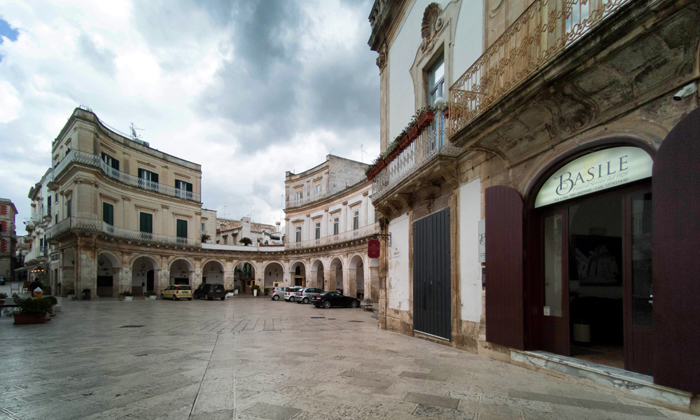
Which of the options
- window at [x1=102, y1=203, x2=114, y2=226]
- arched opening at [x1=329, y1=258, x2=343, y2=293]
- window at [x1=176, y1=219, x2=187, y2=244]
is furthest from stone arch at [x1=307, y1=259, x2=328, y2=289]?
window at [x1=102, y1=203, x2=114, y2=226]

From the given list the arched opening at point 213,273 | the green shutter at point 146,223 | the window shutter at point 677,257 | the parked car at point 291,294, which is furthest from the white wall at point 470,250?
the arched opening at point 213,273

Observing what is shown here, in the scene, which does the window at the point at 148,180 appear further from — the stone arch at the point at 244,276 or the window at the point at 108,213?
the stone arch at the point at 244,276

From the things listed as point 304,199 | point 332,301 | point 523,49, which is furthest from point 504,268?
point 304,199

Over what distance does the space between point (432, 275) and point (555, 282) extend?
3.43m

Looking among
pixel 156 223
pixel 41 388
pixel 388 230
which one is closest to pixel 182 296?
pixel 156 223

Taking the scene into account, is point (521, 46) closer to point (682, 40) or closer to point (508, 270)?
point (682, 40)

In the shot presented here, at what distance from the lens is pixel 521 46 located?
5.41 meters

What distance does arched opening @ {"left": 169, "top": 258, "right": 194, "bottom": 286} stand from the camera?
34875mm

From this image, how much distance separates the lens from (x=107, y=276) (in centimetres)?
2908

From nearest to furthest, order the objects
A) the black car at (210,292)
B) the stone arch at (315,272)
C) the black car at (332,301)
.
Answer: the black car at (332,301) → the black car at (210,292) → the stone arch at (315,272)

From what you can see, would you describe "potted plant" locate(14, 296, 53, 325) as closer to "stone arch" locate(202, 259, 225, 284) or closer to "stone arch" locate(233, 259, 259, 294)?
"stone arch" locate(202, 259, 225, 284)

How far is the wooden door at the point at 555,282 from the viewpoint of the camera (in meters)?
5.55

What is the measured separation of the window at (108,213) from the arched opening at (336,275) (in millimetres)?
18053

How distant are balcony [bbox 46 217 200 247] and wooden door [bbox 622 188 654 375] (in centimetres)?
2941
